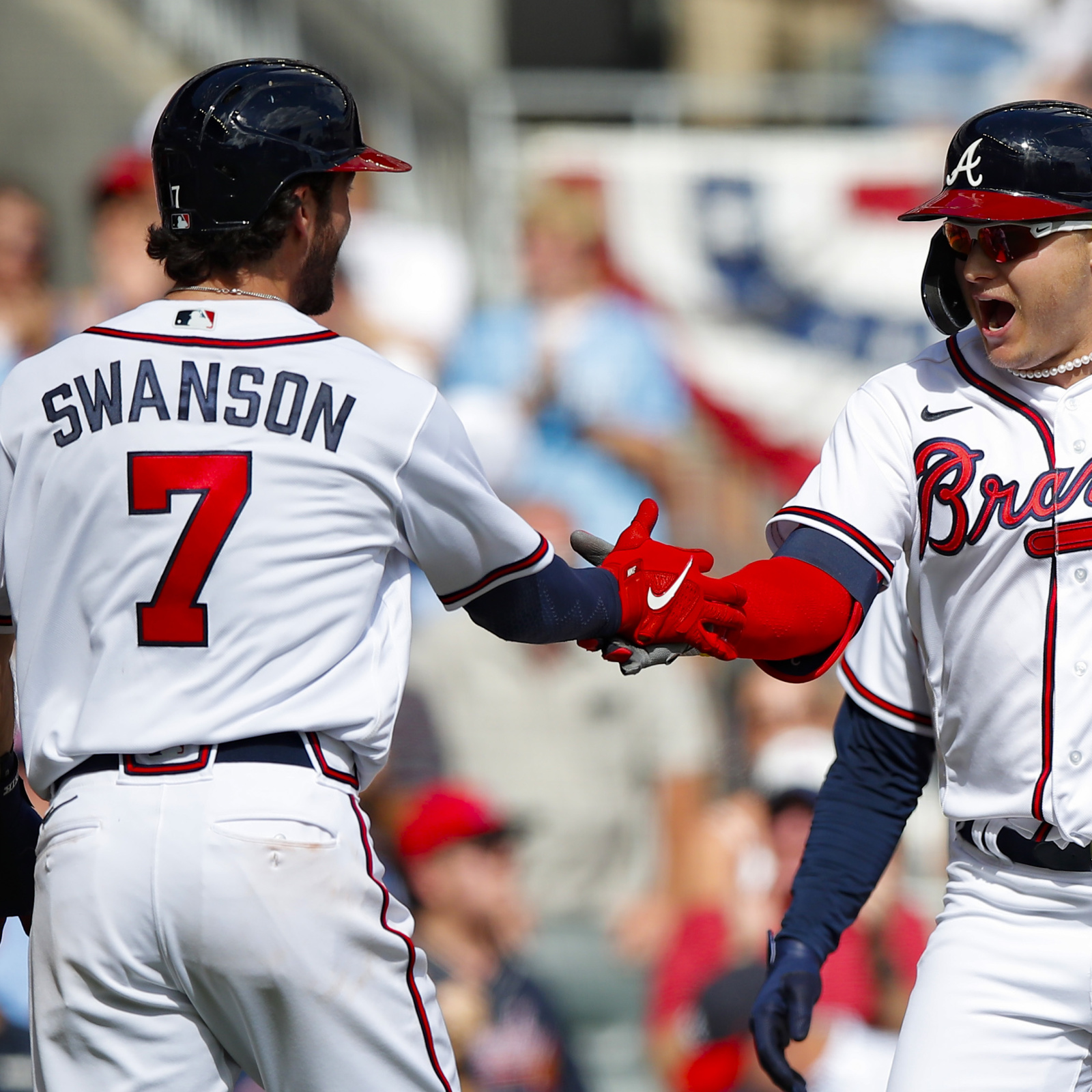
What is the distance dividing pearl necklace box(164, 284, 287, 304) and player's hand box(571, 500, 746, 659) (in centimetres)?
72

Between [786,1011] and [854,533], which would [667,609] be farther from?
[786,1011]

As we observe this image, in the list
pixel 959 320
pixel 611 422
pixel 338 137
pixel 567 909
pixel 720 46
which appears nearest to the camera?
pixel 338 137

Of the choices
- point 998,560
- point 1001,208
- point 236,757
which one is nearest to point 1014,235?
point 1001,208

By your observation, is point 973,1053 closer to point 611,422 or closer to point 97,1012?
point 97,1012

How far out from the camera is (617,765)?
5.79 m

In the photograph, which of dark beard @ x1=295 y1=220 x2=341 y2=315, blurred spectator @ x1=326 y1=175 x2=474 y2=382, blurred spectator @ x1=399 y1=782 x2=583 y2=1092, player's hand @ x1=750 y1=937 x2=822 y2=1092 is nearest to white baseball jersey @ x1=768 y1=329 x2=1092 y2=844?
player's hand @ x1=750 y1=937 x2=822 y2=1092

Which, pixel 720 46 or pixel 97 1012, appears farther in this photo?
pixel 720 46

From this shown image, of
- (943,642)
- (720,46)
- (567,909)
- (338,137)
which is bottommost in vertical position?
(567,909)

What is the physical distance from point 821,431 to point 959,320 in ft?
19.8

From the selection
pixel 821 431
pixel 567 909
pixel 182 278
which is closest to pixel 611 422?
pixel 821 431

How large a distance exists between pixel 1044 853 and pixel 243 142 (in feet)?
5.45

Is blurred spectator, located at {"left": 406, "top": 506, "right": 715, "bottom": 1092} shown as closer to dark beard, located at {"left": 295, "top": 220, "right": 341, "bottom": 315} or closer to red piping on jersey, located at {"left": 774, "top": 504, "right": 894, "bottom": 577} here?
red piping on jersey, located at {"left": 774, "top": 504, "right": 894, "bottom": 577}

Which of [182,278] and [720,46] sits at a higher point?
[720,46]

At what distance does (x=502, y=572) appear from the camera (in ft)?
7.80
